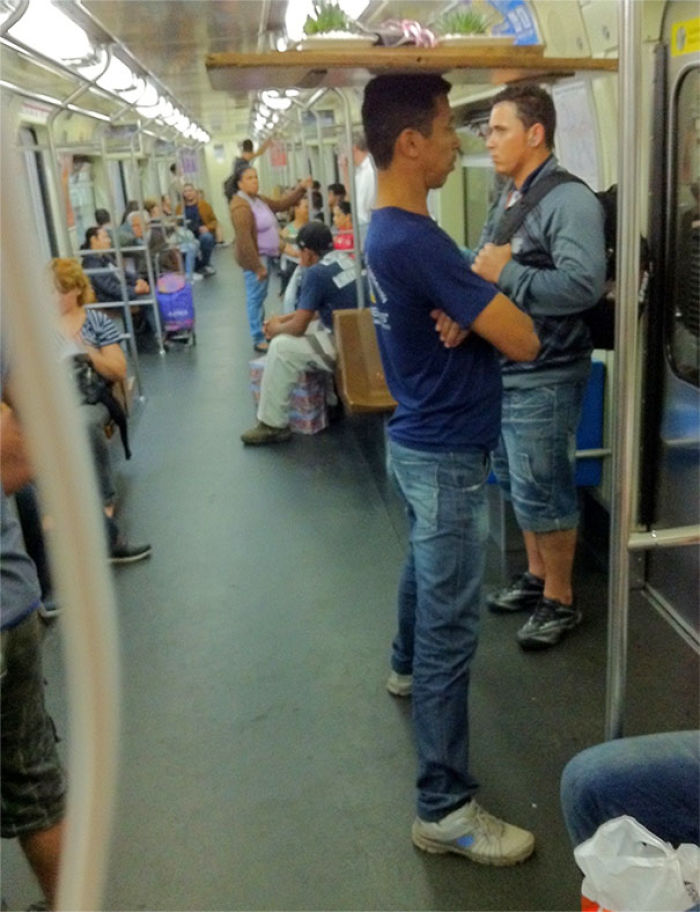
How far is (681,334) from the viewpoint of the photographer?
10.4ft

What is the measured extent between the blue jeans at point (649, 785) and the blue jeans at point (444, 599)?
700 millimetres

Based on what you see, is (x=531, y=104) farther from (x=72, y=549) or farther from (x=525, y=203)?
(x=72, y=549)

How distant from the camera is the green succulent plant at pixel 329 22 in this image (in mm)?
2328

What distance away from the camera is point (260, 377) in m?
6.42

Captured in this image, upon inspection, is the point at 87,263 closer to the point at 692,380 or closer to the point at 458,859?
the point at 692,380

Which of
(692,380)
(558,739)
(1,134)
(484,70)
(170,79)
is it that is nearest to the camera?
(1,134)

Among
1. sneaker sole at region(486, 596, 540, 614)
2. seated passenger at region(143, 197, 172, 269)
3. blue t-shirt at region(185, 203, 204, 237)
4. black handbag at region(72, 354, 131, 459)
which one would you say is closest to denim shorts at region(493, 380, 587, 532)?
sneaker sole at region(486, 596, 540, 614)

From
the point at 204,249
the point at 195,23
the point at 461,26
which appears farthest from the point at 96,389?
the point at 204,249

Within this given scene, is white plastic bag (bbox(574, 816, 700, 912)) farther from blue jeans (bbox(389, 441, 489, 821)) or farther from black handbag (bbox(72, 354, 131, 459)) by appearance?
black handbag (bbox(72, 354, 131, 459))

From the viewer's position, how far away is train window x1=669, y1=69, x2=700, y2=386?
114 inches

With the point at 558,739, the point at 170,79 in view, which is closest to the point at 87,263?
the point at 170,79

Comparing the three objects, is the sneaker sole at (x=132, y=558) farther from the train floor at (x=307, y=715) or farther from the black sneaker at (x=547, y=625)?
the black sneaker at (x=547, y=625)

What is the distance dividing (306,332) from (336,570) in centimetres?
236

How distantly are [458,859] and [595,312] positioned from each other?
174 centimetres
